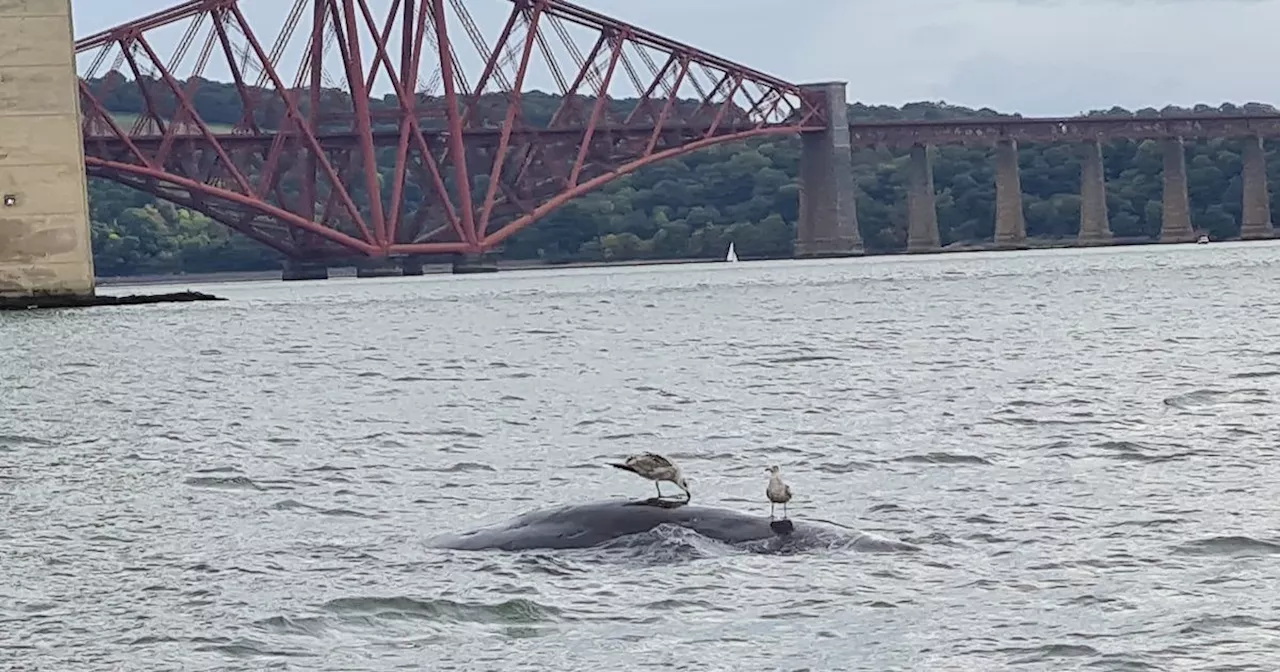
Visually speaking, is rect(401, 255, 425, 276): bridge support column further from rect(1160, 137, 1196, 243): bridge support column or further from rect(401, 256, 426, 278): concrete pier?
rect(1160, 137, 1196, 243): bridge support column

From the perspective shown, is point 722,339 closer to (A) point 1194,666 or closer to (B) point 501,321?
(B) point 501,321

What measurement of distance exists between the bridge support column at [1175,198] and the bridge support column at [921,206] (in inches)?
554

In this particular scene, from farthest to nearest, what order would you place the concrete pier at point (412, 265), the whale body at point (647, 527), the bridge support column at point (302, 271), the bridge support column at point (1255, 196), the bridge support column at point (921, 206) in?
the bridge support column at point (1255, 196)
the bridge support column at point (921, 206)
the bridge support column at point (302, 271)
the concrete pier at point (412, 265)
the whale body at point (647, 527)

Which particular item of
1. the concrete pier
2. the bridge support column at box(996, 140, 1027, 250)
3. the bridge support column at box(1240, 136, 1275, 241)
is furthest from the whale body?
the bridge support column at box(1240, 136, 1275, 241)

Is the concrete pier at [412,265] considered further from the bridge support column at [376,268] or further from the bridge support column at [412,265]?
the bridge support column at [376,268]

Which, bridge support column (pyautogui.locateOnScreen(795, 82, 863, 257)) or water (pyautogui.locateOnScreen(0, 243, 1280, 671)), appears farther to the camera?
bridge support column (pyautogui.locateOnScreen(795, 82, 863, 257))

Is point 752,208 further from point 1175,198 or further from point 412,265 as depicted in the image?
point 412,265

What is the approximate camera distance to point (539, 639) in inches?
512

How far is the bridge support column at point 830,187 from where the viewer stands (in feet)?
453

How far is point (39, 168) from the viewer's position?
7644 centimetres

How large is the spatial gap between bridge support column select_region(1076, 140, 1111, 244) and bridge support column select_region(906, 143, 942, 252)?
889cm

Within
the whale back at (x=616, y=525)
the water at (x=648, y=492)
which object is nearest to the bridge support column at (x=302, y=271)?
the water at (x=648, y=492)

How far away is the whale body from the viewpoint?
15578 millimetres

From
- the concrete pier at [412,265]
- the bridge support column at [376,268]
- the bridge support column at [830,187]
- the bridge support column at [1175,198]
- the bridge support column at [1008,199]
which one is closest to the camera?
the concrete pier at [412,265]
